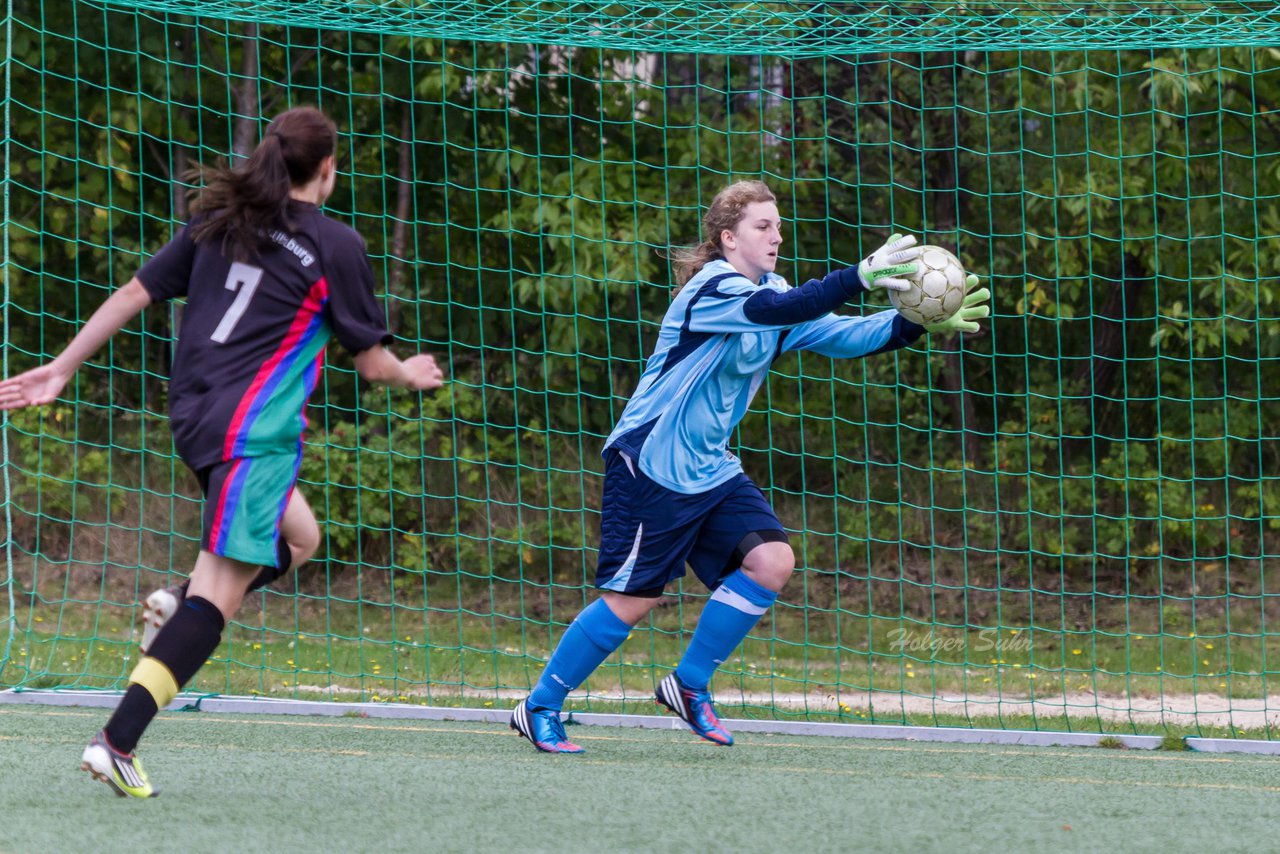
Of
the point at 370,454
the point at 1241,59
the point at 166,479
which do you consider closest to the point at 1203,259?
the point at 1241,59

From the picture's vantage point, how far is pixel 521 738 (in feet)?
16.6

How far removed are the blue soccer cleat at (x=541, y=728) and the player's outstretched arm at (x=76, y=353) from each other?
1697 millimetres

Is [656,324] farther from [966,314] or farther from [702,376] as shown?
[966,314]

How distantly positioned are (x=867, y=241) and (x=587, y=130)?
208 centimetres

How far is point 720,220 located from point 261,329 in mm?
1688

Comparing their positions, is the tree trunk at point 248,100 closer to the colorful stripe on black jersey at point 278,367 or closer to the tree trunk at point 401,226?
the tree trunk at point 401,226

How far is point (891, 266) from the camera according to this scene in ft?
14.1

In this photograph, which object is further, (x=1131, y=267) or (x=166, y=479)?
(x=1131, y=267)

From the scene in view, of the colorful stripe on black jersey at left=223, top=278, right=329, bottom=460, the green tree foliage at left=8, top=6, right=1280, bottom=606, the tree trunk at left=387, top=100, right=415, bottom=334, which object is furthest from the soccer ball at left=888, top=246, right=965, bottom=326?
the tree trunk at left=387, top=100, right=415, bottom=334

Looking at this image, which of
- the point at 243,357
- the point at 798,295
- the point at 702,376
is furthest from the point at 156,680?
the point at 798,295

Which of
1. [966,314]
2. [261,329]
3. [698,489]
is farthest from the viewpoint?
[698,489]

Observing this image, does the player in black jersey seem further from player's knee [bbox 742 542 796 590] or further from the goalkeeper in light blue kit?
player's knee [bbox 742 542 796 590]

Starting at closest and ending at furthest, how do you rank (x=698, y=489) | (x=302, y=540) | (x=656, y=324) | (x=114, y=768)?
(x=114, y=768) → (x=302, y=540) → (x=698, y=489) → (x=656, y=324)

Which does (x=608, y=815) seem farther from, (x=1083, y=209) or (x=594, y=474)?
(x=1083, y=209)
